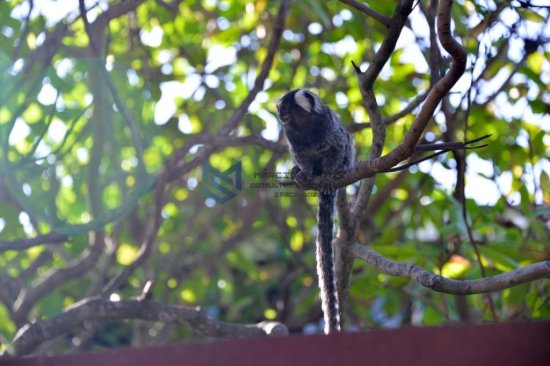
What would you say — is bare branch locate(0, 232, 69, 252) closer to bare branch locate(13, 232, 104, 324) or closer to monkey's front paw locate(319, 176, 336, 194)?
bare branch locate(13, 232, 104, 324)

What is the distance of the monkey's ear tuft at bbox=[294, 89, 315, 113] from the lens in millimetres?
3742

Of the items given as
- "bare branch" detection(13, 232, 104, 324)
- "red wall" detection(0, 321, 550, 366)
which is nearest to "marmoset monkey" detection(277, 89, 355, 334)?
"bare branch" detection(13, 232, 104, 324)

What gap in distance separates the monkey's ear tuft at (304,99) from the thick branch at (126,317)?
102 centimetres

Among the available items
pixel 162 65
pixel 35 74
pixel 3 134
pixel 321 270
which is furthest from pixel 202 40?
pixel 321 270

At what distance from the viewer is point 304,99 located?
3.75m

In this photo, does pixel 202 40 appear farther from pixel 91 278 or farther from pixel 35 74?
pixel 91 278

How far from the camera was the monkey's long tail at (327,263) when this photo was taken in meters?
3.23

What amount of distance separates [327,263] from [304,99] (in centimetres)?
81

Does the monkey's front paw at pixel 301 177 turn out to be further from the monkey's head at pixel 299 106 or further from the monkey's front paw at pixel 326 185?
the monkey's head at pixel 299 106

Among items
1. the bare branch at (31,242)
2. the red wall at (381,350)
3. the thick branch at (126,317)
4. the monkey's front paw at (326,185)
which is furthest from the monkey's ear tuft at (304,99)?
the red wall at (381,350)

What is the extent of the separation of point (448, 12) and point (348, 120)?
2.09m

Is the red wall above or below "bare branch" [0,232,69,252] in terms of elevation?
below

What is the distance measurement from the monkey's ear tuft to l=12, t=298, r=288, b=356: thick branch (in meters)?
1.02

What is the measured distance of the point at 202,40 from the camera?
5.58 meters
